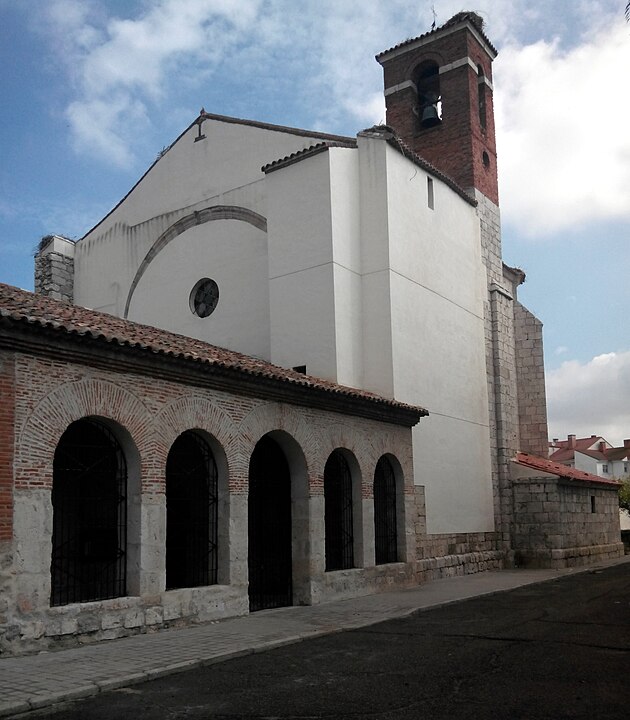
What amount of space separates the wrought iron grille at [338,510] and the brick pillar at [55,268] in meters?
10.3

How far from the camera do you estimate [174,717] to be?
229 inches

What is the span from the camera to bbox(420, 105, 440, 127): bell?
21031 millimetres

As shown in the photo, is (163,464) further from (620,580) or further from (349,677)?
(620,580)

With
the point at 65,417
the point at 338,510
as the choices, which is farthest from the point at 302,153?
the point at 65,417

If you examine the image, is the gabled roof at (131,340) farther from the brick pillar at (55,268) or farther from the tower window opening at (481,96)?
the tower window opening at (481,96)

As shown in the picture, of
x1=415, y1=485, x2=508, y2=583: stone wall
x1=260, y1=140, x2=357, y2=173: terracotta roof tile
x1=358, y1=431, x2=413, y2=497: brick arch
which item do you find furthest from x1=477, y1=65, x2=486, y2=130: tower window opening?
x1=415, y1=485, x2=508, y2=583: stone wall

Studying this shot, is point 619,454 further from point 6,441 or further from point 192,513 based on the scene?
point 6,441

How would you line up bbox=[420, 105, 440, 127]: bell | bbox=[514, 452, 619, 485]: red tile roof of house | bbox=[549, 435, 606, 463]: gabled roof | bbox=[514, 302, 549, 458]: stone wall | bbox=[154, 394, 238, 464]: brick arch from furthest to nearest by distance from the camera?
bbox=[549, 435, 606, 463]: gabled roof < bbox=[514, 302, 549, 458]: stone wall < bbox=[420, 105, 440, 127]: bell < bbox=[514, 452, 619, 485]: red tile roof of house < bbox=[154, 394, 238, 464]: brick arch

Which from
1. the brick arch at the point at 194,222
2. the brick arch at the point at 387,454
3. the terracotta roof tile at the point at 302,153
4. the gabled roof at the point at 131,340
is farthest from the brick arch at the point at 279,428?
the brick arch at the point at 194,222

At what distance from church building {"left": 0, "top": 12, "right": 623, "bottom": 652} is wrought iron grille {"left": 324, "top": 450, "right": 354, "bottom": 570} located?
5cm

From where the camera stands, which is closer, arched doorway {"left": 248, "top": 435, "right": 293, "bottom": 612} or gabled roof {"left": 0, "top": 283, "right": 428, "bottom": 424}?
gabled roof {"left": 0, "top": 283, "right": 428, "bottom": 424}

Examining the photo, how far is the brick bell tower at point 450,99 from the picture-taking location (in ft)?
68.1

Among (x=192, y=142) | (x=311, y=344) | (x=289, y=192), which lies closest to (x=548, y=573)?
(x=311, y=344)

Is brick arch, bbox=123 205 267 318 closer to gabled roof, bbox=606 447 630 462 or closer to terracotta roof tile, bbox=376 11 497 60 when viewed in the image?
terracotta roof tile, bbox=376 11 497 60
